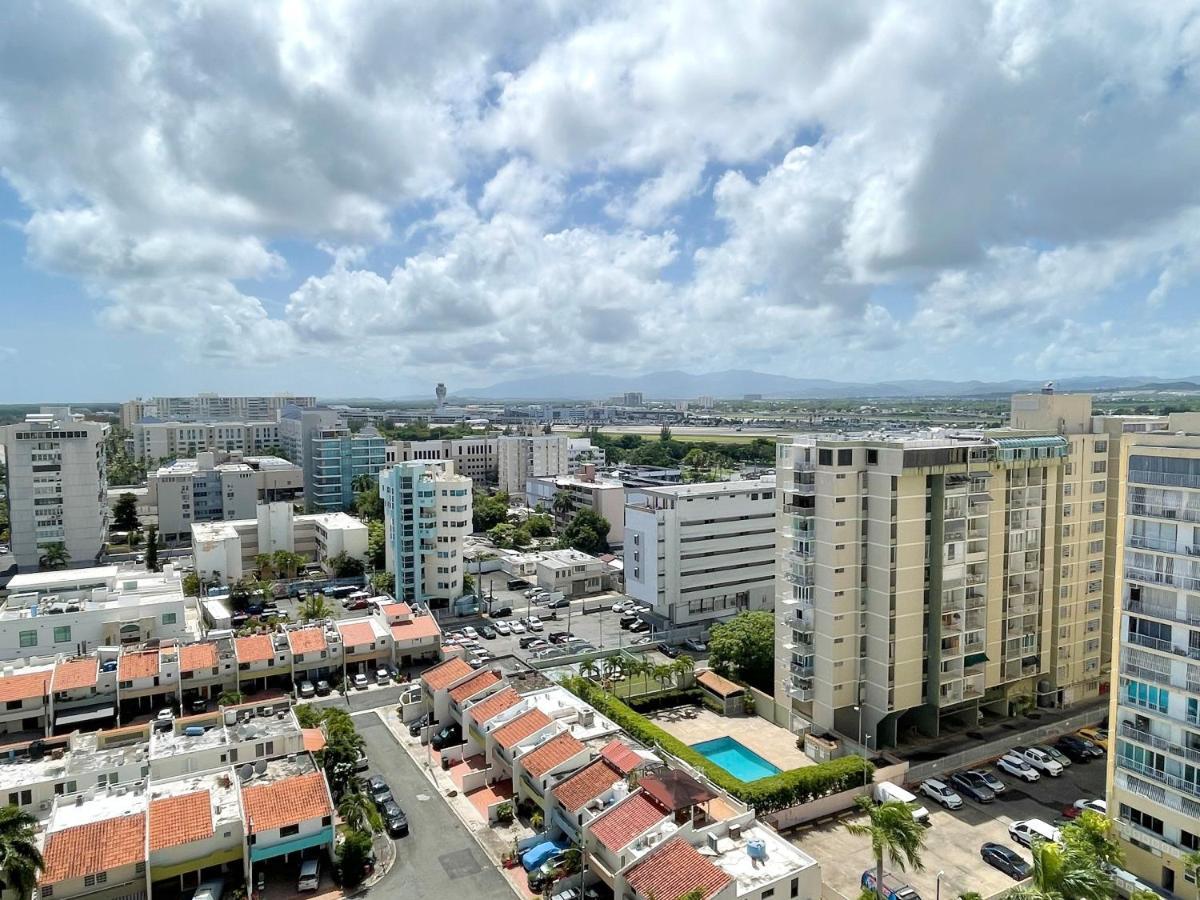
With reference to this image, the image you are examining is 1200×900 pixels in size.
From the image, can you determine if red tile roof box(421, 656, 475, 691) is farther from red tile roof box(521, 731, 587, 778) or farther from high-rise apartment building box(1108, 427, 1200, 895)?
high-rise apartment building box(1108, 427, 1200, 895)

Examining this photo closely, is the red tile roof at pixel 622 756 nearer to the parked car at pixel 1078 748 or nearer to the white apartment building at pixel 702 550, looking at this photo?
the parked car at pixel 1078 748

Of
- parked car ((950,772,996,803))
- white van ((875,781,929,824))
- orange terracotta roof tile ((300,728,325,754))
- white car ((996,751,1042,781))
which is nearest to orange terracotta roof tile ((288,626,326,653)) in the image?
orange terracotta roof tile ((300,728,325,754))

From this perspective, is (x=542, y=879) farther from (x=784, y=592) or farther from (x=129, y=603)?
(x=129, y=603)

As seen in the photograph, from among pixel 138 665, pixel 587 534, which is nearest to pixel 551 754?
pixel 138 665

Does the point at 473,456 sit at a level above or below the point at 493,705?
above

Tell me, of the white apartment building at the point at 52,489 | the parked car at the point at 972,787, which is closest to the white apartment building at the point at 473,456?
the white apartment building at the point at 52,489

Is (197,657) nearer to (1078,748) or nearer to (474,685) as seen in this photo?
(474,685)

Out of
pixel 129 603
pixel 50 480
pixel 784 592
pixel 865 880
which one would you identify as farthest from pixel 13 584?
pixel 865 880
